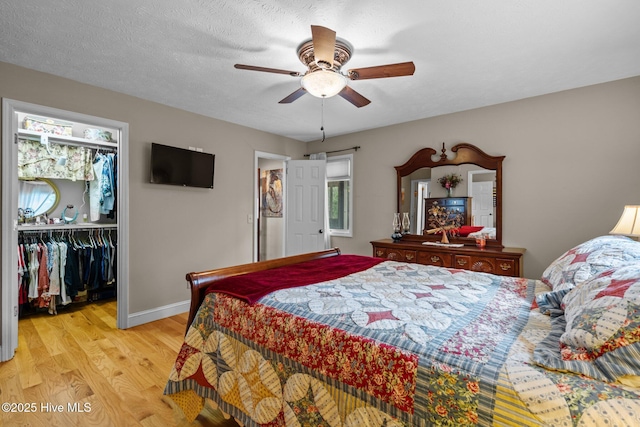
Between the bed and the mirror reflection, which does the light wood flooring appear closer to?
the bed

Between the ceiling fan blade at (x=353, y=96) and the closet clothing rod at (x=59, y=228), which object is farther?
the closet clothing rod at (x=59, y=228)

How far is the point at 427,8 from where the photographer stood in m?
1.81

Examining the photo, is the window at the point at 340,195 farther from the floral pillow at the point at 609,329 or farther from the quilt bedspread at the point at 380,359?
the floral pillow at the point at 609,329

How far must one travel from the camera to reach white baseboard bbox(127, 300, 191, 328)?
3.23m

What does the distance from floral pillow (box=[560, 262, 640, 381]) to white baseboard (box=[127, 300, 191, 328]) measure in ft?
12.0

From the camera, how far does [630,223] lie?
221 centimetres

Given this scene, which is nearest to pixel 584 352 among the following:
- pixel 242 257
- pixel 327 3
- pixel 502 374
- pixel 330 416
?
pixel 502 374

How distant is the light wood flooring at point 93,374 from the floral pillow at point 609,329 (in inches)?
70.2

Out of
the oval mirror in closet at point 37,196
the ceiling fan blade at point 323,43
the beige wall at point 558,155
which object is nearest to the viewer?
the ceiling fan blade at point 323,43

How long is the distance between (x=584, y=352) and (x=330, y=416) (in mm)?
892

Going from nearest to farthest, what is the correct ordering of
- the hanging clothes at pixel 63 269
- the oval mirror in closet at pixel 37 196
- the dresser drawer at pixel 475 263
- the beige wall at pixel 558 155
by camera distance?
1. the beige wall at pixel 558 155
2. the dresser drawer at pixel 475 263
3. the hanging clothes at pixel 63 269
4. the oval mirror in closet at pixel 37 196

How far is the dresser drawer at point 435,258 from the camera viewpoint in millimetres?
3462

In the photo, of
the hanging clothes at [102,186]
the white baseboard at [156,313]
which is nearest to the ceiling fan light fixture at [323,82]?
the white baseboard at [156,313]

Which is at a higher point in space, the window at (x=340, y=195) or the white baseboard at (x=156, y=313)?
the window at (x=340, y=195)
